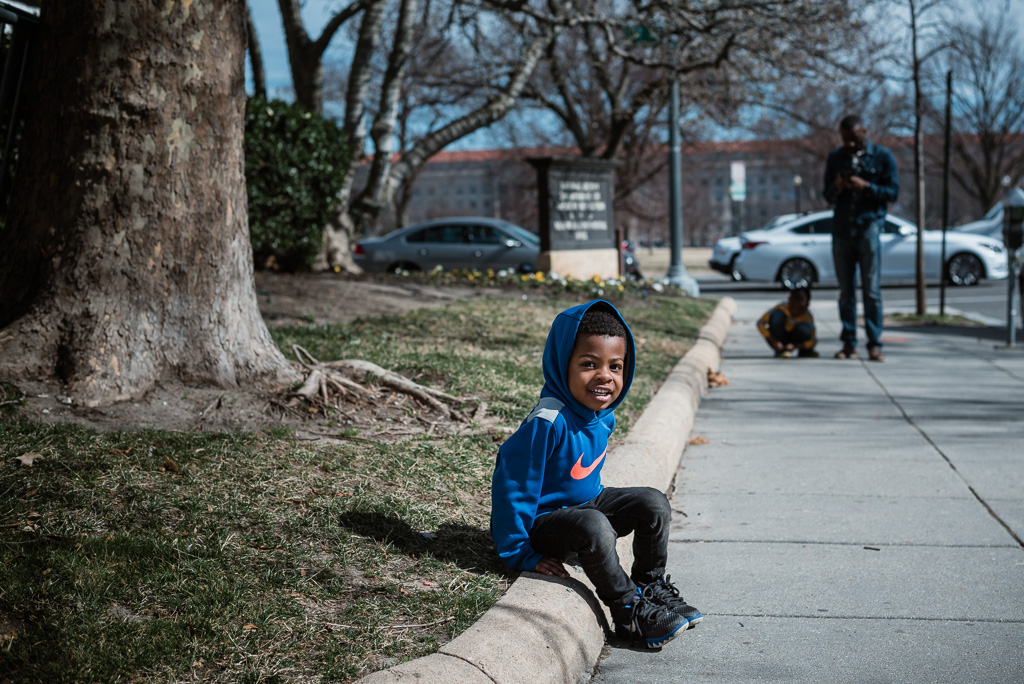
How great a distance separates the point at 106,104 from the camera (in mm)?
4246

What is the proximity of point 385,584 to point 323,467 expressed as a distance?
94 cm

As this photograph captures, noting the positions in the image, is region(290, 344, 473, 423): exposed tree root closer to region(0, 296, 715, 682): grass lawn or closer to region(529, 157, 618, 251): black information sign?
region(0, 296, 715, 682): grass lawn

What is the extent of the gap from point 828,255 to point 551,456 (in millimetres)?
16987

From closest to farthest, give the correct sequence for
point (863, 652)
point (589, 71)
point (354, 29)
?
point (863, 652), point (354, 29), point (589, 71)

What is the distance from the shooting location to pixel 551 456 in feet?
9.98

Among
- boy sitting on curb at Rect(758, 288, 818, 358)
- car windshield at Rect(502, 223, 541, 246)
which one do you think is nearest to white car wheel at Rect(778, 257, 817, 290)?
car windshield at Rect(502, 223, 541, 246)

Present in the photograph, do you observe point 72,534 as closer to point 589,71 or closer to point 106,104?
point 106,104

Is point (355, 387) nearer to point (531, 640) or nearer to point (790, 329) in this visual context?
point (531, 640)

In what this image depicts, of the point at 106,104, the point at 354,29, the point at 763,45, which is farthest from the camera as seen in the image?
the point at 354,29

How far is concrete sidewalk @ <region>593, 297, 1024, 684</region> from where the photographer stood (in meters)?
2.82

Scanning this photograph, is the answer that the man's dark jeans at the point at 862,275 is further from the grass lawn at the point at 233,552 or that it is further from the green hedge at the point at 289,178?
the green hedge at the point at 289,178

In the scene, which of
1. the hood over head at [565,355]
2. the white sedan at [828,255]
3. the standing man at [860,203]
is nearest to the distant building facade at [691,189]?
the white sedan at [828,255]

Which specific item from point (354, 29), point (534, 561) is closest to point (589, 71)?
point (354, 29)

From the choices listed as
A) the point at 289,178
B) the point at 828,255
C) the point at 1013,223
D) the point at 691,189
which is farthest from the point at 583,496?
the point at 691,189
